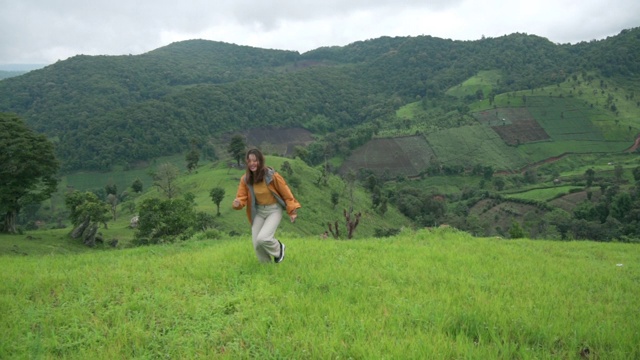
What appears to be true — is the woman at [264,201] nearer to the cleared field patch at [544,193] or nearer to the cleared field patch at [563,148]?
the cleared field patch at [544,193]

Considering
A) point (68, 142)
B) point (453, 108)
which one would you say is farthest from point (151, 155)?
point (453, 108)

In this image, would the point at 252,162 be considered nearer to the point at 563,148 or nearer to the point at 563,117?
the point at 563,148

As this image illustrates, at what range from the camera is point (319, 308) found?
18.2 feet

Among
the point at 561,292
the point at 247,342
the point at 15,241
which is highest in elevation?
the point at 247,342

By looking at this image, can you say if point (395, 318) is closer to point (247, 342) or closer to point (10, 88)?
point (247, 342)

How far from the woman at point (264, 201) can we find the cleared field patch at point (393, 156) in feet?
407

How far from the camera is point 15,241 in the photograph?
33.9 m

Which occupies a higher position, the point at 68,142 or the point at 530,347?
the point at 68,142

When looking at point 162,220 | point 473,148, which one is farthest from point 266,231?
point 473,148

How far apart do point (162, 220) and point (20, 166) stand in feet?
49.4

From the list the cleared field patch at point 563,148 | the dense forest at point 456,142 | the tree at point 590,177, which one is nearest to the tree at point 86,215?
the dense forest at point 456,142

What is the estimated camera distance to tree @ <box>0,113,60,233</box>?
37.2 metres

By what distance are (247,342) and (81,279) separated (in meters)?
4.62

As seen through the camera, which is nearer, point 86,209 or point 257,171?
point 257,171
